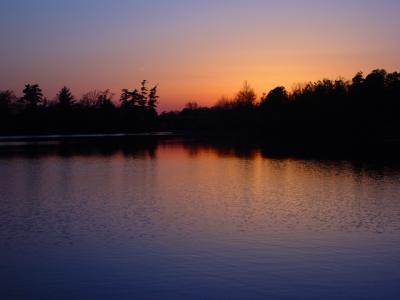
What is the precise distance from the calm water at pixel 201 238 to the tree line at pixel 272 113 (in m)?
53.1

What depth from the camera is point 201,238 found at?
14.0m

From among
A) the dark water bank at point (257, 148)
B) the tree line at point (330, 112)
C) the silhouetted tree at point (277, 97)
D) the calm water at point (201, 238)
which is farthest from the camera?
the silhouetted tree at point (277, 97)

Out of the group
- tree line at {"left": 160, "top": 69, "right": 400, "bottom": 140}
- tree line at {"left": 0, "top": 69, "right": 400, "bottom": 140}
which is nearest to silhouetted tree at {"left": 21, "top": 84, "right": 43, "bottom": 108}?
tree line at {"left": 0, "top": 69, "right": 400, "bottom": 140}

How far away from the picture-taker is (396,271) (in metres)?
11.0

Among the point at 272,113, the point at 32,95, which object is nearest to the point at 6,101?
the point at 32,95

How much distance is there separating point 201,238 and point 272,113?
91.3 metres

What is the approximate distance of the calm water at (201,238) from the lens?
10055 mm

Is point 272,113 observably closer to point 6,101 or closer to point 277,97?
point 277,97

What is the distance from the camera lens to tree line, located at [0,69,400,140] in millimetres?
77875

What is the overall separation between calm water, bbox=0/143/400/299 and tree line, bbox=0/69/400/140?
53.1 metres

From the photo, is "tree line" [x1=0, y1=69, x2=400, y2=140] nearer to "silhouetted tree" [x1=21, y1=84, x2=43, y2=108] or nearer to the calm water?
"silhouetted tree" [x1=21, y1=84, x2=43, y2=108]

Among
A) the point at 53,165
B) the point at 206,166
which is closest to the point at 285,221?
the point at 206,166

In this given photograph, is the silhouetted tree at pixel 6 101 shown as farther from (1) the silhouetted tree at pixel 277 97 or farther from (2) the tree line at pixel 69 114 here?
(1) the silhouetted tree at pixel 277 97

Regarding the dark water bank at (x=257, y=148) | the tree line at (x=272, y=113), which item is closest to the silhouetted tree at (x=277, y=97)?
the tree line at (x=272, y=113)
